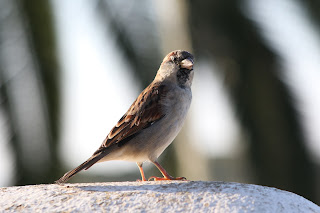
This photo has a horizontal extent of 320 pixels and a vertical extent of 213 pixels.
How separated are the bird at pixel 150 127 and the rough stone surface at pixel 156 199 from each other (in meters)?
1.04

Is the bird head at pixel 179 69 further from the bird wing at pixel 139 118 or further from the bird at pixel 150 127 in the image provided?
the bird wing at pixel 139 118

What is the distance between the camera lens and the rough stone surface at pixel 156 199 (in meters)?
3.04

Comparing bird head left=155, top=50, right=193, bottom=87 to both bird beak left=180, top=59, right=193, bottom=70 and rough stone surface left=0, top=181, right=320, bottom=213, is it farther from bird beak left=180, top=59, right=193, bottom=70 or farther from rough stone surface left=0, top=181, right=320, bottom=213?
rough stone surface left=0, top=181, right=320, bottom=213

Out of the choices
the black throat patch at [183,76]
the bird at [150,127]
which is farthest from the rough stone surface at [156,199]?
the black throat patch at [183,76]

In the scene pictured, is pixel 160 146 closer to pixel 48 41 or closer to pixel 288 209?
pixel 288 209

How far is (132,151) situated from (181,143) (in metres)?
3.76

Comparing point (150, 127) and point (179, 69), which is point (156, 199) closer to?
point (150, 127)

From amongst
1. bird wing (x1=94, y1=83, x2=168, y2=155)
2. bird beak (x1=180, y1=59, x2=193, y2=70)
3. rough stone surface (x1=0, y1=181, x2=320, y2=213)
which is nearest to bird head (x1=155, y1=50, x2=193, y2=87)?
bird beak (x1=180, y1=59, x2=193, y2=70)

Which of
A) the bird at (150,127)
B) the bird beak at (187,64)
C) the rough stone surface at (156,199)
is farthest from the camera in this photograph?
the bird beak at (187,64)

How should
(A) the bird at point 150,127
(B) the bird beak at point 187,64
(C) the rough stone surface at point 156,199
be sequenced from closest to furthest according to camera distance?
1. (C) the rough stone surface at point 156,199
2. (A) the bird at point 150,127
3. (B) the bird beak at point 187,64

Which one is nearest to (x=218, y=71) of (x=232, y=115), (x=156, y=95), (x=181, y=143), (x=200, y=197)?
(x=232, y=115)

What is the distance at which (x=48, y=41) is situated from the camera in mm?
8086

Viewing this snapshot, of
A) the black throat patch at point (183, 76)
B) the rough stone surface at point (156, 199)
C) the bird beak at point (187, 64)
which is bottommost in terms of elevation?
the rough stone surface at point (156, 199)

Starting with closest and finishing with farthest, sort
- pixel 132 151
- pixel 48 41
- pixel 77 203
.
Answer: pixel 77 203, pixel 132 151, pixel 48 41
